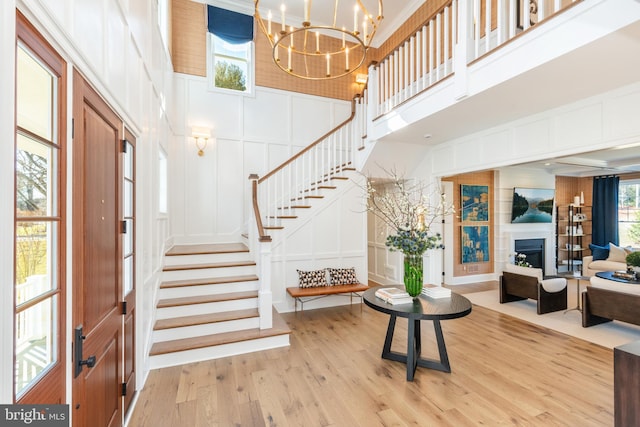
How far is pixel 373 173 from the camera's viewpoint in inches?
227

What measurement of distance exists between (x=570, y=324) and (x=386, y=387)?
3.27 meters

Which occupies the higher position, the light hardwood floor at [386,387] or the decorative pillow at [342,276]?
the decorative pillow at [342,276]

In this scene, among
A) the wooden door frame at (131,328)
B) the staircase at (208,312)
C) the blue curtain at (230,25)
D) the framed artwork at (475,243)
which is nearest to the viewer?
the wooden door frame at (131,328)

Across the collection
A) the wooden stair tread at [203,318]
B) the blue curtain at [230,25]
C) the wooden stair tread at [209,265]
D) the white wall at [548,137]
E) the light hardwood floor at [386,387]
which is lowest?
the light hardwood floor at [386,387]

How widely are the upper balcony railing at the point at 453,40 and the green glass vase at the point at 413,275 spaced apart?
2.35 meters

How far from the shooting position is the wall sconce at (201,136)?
5270 millimetres

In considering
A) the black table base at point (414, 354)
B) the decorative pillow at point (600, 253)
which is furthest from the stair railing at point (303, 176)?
the decorative pillow at point (600, 253)

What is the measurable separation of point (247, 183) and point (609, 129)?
5350 millimetres

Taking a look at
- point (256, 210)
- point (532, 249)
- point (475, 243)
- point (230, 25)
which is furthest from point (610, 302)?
point (230, 25)

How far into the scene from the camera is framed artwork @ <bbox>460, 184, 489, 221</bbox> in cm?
674

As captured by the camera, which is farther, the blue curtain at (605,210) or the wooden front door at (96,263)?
the blue curtain at (605,210)

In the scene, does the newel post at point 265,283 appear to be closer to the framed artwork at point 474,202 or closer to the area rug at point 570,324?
the area rug at point 570,324

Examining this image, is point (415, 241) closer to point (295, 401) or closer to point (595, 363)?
point (295, 401)

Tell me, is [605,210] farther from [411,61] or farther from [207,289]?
[207,289]
